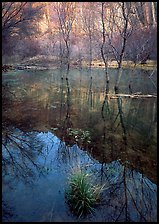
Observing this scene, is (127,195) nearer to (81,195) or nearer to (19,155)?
(81,195)

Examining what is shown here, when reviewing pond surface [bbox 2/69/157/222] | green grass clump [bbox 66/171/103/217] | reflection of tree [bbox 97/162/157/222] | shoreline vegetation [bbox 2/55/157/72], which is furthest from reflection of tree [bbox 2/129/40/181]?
shoreline vegetation [bbox 2/55/157/72]

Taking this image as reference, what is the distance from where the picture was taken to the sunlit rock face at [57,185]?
4.86 meters

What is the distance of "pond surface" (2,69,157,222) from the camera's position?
16.5ft

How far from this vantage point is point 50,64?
36.0m

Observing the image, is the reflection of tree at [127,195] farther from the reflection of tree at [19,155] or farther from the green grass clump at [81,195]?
the reflection of tree at [19,155]

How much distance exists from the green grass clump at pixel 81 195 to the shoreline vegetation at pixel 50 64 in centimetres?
2583

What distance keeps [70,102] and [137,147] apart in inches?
262

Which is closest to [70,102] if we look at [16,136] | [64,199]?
[16,136]

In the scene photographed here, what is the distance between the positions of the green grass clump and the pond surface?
147 millimetres

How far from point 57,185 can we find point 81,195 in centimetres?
106

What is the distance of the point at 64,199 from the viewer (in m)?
5.27

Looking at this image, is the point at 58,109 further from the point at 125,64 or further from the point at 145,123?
the point at 125,64

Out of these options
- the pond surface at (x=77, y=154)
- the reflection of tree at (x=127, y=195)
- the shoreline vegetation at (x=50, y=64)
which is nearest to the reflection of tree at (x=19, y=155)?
the pond surface at (x=77, y=154)

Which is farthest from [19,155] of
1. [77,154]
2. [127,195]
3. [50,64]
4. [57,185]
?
[50,64]
